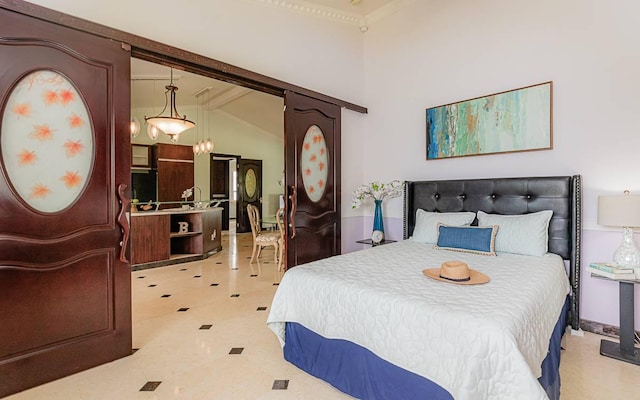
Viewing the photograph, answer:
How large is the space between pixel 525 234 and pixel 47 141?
3.73 metres

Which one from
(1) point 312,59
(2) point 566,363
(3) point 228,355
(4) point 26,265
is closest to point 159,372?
(3) point 228,355

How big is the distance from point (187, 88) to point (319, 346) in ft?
21.0

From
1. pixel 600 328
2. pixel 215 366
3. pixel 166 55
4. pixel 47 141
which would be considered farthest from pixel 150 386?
pixel 600 328

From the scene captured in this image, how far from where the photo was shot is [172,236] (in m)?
5.55

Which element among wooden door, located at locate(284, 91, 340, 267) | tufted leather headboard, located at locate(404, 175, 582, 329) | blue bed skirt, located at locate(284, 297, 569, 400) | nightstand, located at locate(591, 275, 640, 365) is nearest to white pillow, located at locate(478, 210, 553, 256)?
tufted leather headboard, located at locate(404, 175, 582, 329)

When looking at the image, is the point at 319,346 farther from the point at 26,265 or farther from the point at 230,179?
the point at 230,179

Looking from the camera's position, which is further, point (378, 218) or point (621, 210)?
point (378, 218)

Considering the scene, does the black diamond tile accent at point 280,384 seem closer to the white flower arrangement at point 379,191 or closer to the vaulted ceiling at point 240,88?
the white flower arrangement at point 379,191

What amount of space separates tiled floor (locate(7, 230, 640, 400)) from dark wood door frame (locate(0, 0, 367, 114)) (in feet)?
7.69

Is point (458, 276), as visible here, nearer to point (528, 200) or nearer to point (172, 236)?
point (528, 200)

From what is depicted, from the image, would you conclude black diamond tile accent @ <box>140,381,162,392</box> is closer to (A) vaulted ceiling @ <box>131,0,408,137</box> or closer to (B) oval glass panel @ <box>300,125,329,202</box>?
(B) oval glass panel @ <box>300,125,329,202</box>

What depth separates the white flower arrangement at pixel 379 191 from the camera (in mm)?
4172

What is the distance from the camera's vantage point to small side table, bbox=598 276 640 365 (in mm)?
2390

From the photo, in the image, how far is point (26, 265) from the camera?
202cm
